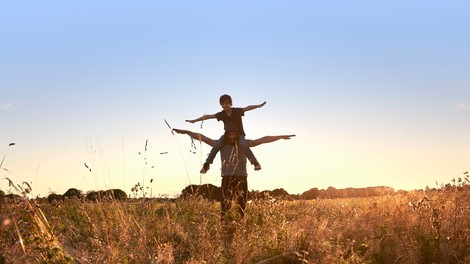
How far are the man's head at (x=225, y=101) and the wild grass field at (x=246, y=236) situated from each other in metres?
1.83

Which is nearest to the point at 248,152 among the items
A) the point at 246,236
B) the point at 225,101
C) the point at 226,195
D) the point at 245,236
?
the point at 226,195

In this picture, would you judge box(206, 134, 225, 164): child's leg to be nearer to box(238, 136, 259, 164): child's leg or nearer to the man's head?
box(238, 136, 259, 164): child's leg

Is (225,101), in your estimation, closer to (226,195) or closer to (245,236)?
(226,195)

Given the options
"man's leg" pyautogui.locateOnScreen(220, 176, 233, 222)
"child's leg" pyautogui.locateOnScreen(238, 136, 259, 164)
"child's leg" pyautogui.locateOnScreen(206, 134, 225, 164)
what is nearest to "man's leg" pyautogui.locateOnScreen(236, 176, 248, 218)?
"man's leg" pyautogui.locateOnScreen(220, 176, 233, 222)

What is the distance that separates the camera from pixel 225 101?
9.50m

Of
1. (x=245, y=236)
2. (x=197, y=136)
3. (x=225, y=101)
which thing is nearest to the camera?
(x=245, y=236)

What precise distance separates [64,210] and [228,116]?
133 inches

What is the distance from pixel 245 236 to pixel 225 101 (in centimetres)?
277

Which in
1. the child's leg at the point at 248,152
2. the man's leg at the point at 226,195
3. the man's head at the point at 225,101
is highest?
the man's head at the point at 225,101

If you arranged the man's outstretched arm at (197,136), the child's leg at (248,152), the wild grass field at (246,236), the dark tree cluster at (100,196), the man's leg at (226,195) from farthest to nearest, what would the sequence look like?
the man's outstretched arm at (197,136) < the child's leg at (248,152) < the man's leg at (226,195) < the dark tree cluster at (100,196) < the wild grass field at (246,236)

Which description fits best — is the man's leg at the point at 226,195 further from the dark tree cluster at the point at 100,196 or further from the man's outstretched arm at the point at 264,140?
the dark tree cluster at the point at 100,196

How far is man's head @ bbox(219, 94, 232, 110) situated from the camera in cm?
949

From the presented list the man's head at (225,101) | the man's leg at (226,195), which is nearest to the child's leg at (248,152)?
the man's leg at (226,195)

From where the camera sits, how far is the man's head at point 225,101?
9.49 meters
